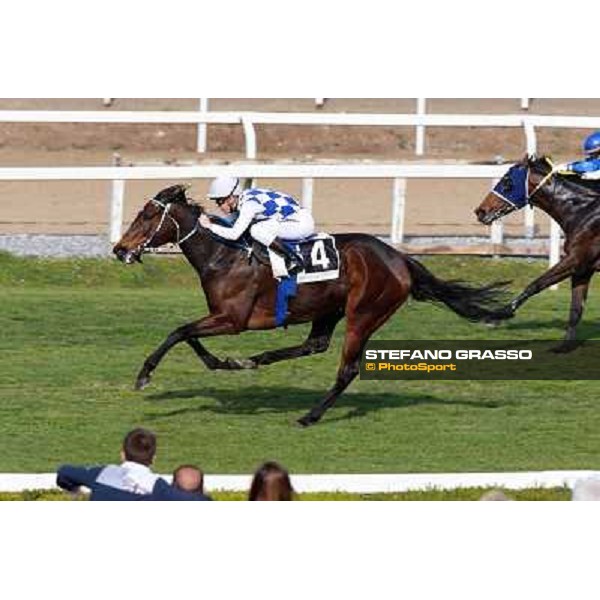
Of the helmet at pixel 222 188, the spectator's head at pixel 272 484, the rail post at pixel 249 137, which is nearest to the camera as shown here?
the spectator's head at pixel 272 484

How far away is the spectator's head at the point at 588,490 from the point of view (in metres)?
8.90

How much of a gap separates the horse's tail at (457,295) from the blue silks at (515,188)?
188 cm

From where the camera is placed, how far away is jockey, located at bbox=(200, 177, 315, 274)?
13.4m

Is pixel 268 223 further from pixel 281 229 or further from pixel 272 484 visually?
pixel 272 484

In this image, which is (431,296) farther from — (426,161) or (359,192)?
(359,192)

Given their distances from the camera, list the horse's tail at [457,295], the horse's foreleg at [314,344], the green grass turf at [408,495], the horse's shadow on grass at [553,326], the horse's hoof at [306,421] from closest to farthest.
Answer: the green grass turf at [408,495] < the horse's hoof at [306,421] < the horse's foreleg at [314,344] < the horse's tail at [457,295] < the horse's shadow on grass at [553,326]

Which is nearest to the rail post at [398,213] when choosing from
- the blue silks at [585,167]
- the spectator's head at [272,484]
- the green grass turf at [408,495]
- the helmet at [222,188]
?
the blue silks at [585,167]

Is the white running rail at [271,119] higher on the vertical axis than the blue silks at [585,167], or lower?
higher

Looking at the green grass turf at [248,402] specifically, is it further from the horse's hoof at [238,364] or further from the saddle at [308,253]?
the saddle at [308,253]

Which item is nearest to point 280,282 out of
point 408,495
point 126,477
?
point 408,495

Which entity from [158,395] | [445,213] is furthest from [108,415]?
[445,213]

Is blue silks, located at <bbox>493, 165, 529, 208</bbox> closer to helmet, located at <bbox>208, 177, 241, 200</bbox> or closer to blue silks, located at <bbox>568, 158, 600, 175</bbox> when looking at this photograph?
blue silks, located at <bbox>568, 158, 600, 175</bbox>

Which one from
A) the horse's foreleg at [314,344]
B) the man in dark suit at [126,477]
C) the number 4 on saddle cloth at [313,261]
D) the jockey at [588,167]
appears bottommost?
the man in dark suit at [126,477]

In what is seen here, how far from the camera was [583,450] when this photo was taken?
41.7 feet
